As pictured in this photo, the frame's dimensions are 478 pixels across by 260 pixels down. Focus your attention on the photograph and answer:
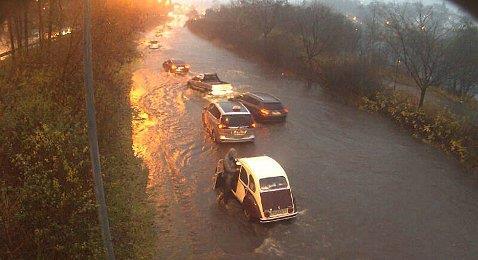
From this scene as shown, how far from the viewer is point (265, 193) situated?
14.3 m

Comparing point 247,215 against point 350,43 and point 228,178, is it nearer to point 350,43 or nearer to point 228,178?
point 228,178

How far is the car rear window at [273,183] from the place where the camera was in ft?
47.5

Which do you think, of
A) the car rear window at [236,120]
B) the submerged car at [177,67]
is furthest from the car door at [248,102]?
the submerged car at [177,67]

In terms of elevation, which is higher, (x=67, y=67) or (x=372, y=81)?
(x=67, y=67)

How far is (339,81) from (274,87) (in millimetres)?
5450

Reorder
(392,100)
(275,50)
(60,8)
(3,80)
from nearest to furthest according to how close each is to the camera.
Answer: (3,80) < (60,8) < (392,100) < (275,50)

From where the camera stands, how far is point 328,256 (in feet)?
43.0

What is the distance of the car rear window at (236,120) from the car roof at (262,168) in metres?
5.25

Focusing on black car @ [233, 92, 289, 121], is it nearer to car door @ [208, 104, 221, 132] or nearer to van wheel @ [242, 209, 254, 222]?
car door @ [208, 104, 221, 132]

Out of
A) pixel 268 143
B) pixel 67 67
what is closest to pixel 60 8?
pixel 67 67

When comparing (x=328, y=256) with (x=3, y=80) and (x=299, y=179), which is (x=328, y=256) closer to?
(x=299, y=179)

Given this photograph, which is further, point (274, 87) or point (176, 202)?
point (274, 87)

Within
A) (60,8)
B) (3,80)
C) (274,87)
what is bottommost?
(274,87)

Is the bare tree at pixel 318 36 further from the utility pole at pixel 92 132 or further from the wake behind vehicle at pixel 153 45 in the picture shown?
the utility pole at pixel 92 132
